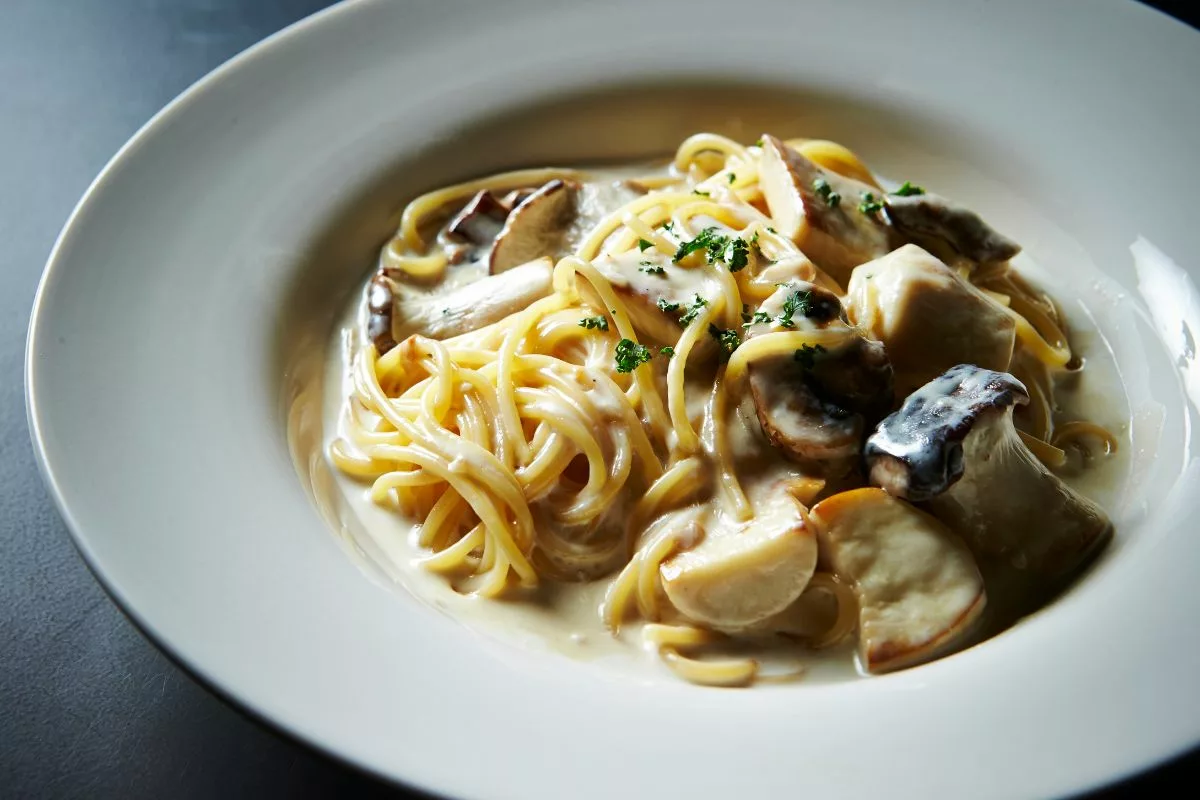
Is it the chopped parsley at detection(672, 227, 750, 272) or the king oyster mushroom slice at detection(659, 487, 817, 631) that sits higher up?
the chopped parsley at detection(672, 227, 750, 272)

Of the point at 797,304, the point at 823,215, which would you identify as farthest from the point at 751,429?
the point at 823,215

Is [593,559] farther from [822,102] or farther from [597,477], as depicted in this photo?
[822,102]

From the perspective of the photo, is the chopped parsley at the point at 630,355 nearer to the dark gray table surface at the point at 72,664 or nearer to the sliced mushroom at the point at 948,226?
the sliced mushroom at the point at 948,226

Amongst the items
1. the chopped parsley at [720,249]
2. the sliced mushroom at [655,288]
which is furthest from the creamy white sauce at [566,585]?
the chopped parsley at [720,249]

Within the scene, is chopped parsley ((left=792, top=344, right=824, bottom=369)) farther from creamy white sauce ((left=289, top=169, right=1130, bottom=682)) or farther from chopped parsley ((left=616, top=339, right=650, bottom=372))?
chopped parsley ((left=616, top=339, right=650, bottom=372))

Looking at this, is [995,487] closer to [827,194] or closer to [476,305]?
[827,194]

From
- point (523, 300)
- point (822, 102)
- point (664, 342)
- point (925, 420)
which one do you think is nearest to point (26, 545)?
point (523, 300)

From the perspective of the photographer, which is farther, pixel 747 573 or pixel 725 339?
pixel 725 339

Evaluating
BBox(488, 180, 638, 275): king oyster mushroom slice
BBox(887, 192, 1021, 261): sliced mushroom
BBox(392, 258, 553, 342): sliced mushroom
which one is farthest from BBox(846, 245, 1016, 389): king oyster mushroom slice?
BBox(488, 180, 638, 275): king oyster mushroom slice
